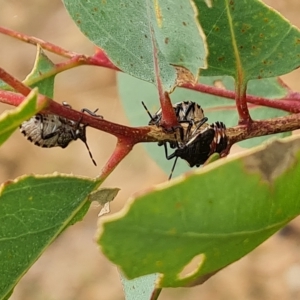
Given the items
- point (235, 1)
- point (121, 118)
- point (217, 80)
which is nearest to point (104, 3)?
point (235, 1)

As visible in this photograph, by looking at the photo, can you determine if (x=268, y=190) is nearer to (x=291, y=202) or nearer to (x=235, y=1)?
(x=291, y=202)

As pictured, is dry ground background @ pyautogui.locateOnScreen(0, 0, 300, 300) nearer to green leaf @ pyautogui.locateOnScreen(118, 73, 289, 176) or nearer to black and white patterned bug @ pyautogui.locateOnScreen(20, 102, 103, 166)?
green leaf @ pyautogui.locateOnScreen(118, 73, 289, 176)

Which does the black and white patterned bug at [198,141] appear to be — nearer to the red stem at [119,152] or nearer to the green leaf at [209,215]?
the red stem at [119,152]

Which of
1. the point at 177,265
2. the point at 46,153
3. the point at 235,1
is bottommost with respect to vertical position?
the point at 46,153

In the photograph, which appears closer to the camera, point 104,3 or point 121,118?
point 104,3

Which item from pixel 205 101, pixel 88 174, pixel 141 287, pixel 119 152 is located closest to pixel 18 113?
pixel 119 152

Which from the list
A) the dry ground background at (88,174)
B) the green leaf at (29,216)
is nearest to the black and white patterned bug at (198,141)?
the green leaf at (29,216)

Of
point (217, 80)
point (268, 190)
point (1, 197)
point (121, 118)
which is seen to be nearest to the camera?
point (268, 190)

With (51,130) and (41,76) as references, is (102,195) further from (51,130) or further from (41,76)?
(41,76)

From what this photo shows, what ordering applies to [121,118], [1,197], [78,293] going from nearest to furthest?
[1,197], [78,293], [121,118]
